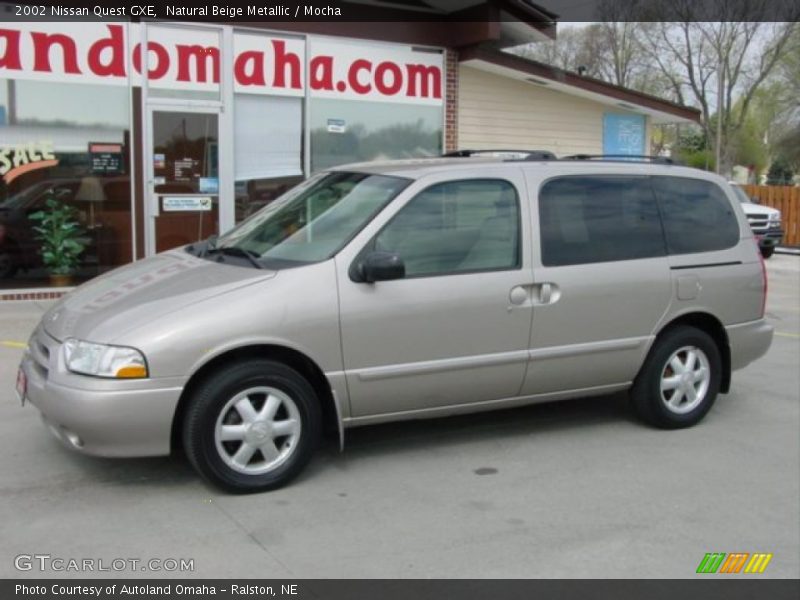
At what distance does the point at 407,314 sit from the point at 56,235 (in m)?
6.78

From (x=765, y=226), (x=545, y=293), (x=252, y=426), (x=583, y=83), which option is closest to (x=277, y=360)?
(x=252, y=426)

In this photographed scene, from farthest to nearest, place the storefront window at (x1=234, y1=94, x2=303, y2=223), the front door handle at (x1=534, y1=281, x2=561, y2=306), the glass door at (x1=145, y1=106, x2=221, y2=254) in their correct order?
the storefront window at (x1=234, y1=94, x2=303, y2=223), the glass door at (x1=145, y1=106, x2=221, y2=254), the front door handle at (x1=534, y1=281, x2=561, y2=306)

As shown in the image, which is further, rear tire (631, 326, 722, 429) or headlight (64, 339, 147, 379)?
rear tire (631, 326, 722, 429)

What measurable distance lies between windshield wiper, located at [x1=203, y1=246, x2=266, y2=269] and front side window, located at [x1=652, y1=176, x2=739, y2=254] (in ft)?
9.01

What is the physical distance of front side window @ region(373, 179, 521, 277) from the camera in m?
5.02

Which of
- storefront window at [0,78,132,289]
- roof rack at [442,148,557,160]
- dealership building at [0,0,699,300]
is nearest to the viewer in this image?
roof rack at [442,148,557,160]

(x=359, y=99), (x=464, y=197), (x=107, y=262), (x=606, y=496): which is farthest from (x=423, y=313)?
(x=359, y=99)

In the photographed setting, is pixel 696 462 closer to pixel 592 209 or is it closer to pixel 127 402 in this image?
pixel 592 209

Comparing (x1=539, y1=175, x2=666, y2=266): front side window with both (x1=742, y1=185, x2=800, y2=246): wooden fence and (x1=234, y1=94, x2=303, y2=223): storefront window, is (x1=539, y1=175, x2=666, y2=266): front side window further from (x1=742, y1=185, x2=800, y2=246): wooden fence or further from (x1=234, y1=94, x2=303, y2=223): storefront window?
(x1=742, y1=185, x2=800, y2=246): wooden fence

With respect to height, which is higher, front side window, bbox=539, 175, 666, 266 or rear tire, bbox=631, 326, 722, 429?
front side window, bbox=539, 175, 666, 266

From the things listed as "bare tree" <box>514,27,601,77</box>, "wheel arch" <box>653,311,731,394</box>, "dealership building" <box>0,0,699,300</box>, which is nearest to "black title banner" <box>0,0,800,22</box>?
"dealership building" <box>0,0,699,300</box>

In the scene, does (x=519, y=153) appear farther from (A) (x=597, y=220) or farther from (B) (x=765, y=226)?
(B) (x=765, y=226)

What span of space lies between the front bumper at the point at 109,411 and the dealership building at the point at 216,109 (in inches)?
251

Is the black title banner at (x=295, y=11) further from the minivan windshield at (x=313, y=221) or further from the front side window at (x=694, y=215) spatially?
the front side window at (x=694, y=215)
